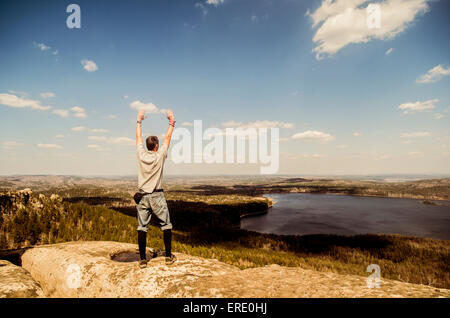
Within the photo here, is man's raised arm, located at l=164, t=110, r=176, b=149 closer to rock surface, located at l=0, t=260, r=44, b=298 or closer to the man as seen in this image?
the man

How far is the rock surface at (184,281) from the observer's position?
3.45 m

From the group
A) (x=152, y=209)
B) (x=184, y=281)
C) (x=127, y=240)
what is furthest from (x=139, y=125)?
(x=127, y=240)

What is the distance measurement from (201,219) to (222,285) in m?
64.7

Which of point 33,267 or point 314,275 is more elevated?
point 314,275

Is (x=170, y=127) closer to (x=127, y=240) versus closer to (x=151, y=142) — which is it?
(x=151, y=142)

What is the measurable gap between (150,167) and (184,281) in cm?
250

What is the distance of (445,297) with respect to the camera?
2.92 meters

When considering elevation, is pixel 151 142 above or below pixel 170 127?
below

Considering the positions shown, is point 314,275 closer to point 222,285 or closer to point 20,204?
point 222,285

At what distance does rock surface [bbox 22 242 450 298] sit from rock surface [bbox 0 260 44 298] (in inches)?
12.4

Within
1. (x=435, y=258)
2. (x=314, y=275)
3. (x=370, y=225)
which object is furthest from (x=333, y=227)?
(x=314, y=275)

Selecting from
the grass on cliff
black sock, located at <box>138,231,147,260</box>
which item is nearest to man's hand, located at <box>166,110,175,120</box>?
black sock, located at <box>138,231,147,260</box>

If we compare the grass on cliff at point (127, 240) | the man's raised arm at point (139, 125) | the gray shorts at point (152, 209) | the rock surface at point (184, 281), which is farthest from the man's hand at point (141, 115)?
the grass on cliff at point (127, 240)

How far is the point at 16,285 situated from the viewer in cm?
429
